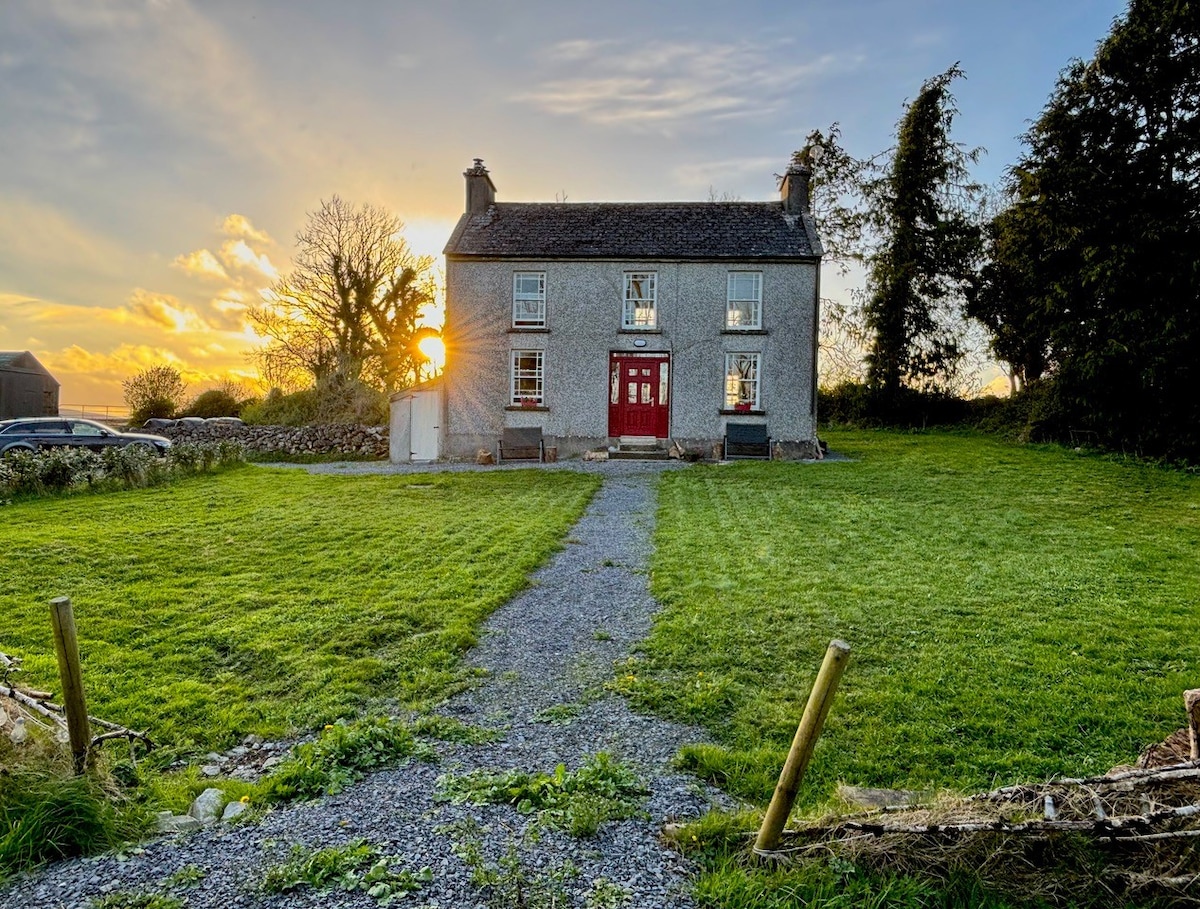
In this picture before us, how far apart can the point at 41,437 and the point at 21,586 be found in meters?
14.5

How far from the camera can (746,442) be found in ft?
72.5

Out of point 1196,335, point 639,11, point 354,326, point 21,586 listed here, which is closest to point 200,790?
point 21,586

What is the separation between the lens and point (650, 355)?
75.7 feet

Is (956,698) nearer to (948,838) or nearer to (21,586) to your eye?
(948,838)

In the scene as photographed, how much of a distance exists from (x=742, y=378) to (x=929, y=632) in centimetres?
1672

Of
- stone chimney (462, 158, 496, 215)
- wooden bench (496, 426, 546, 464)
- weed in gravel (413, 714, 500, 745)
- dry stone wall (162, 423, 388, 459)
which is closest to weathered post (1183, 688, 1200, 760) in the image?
weed in gravel (413, 714, 500, 745)

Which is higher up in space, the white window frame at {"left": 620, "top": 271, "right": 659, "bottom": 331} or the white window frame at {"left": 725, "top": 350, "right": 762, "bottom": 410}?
the white window frame at {"left": 620, "top": 271, "right": 659, "bottom": 331}

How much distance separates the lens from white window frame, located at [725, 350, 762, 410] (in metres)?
22.9

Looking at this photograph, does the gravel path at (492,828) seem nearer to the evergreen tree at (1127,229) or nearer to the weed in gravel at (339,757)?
the weed in gravel at (339,757)

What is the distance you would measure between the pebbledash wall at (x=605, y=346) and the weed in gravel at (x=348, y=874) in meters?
19.7

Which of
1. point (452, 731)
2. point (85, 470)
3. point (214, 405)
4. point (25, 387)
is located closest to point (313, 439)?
point (85, 470)

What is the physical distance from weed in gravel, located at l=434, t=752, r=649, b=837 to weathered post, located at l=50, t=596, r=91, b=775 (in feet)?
6.84

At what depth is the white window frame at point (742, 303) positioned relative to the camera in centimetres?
2292

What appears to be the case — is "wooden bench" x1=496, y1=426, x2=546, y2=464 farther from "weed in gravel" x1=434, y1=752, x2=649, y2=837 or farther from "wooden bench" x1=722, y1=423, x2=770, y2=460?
"weed in gravel" x1=434, y1=752, x2=649, y2=837
